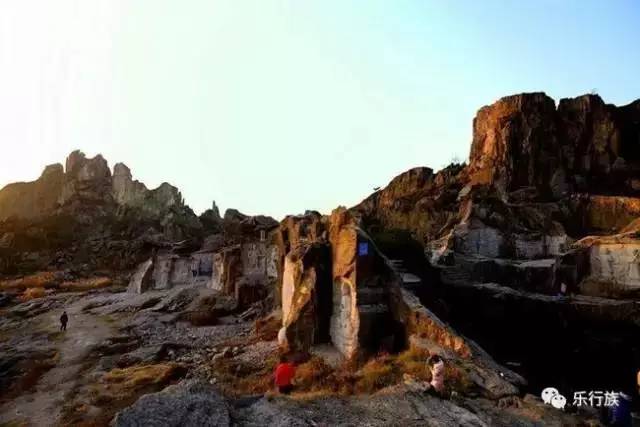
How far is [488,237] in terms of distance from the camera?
43500mm

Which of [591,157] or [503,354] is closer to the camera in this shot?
[503,354]

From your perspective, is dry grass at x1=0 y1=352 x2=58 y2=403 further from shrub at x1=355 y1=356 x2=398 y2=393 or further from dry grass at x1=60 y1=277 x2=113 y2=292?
dry grass at x1=60 y1=277 x2=113 y2=292

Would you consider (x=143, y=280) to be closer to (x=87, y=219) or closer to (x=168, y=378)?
(x=168, y=378)

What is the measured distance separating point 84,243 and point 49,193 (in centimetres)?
2554

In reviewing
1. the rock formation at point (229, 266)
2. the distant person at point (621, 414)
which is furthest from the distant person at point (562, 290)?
the distant person at point (621, 414)

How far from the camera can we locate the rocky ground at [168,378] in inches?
352

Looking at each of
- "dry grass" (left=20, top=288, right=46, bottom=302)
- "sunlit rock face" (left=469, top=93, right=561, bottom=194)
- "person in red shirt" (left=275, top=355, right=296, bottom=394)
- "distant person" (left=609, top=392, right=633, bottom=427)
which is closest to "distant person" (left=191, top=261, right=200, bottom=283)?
"dry grass" (left=20, top=288, right=46, bottom=302)

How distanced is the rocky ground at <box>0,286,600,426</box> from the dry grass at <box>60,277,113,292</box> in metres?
8.22

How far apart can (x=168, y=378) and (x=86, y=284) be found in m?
37.9

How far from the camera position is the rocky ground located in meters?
8.94

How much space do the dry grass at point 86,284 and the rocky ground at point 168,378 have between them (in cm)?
822

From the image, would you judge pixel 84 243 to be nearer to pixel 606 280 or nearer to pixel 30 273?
pixel 30 273

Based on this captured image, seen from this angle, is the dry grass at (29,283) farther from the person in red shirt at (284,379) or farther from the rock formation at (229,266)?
the person in red shirt at (284,379)

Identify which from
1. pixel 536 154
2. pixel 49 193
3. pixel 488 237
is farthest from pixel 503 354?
pixel 49 193
